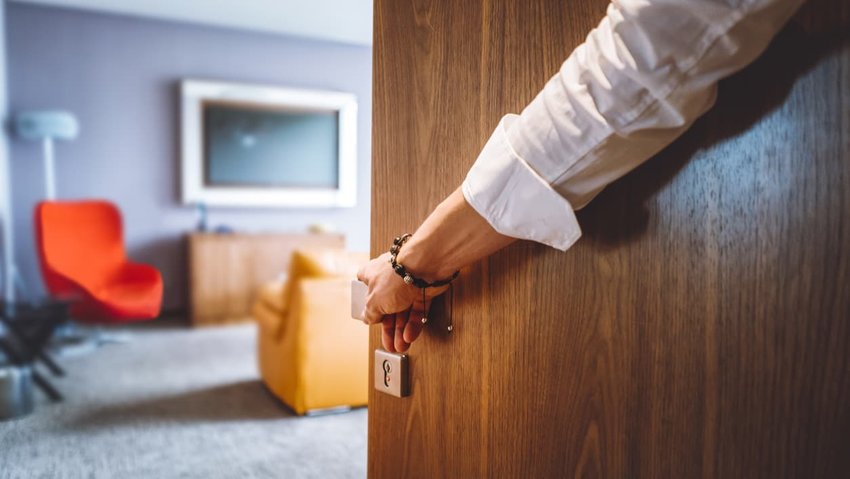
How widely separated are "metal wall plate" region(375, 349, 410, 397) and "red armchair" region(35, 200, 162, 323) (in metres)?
2.55

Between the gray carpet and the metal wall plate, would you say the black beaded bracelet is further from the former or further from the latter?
the gray carpet

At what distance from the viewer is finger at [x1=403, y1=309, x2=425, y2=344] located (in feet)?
2.56

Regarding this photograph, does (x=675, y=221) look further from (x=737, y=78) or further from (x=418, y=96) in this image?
(x=418, y=96)

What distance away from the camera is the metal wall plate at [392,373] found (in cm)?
83

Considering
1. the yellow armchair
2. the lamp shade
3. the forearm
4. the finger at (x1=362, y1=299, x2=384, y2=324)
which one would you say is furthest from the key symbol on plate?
the lamp shade

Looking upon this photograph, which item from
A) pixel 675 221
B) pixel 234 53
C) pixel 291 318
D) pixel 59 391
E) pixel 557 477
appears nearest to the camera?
pixel 675 221

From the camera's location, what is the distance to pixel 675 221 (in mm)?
519

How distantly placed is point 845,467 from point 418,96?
614mm

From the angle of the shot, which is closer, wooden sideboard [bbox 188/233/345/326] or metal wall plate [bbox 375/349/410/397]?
metal wall plate [bbox 375/349/410/397]

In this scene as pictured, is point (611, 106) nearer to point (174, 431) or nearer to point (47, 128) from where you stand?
point (174, 431)

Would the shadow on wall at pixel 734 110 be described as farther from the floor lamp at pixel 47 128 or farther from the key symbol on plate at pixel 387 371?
the floor lamp at pixel 47 128

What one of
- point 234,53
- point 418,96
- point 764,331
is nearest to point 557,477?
point 764,331

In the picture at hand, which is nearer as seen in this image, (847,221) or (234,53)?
(847,221)

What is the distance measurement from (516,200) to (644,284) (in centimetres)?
15
